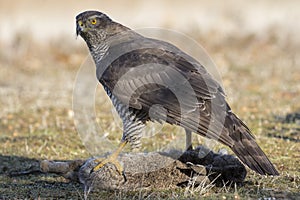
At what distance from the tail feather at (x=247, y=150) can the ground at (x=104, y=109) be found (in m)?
0.25

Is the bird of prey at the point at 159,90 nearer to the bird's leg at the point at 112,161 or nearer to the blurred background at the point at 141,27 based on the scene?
the bird's leg at the point at 112,161

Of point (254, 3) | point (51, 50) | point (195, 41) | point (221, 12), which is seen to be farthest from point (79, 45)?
point (254, 3)

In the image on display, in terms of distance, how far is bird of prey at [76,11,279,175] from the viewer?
5.47 meters

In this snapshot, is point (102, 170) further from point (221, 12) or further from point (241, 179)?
point (221, 12)

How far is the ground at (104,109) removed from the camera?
5.79m

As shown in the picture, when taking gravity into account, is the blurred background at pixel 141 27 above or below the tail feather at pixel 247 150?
below

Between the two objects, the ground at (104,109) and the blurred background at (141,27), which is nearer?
the ground at (104,109)

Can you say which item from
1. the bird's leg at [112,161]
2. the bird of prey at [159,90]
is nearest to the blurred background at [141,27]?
the bird of prey at [159,90]

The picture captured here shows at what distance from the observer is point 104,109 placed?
1085cm

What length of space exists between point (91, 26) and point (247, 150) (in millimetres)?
2387

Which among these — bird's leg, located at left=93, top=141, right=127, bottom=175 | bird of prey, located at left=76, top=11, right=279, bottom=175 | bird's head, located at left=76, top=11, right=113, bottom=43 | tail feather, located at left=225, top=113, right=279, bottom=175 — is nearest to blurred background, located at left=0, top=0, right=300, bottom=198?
tail feather, located at left=225, top=113, right=279, bottom=175

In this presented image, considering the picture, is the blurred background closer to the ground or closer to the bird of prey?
the ground

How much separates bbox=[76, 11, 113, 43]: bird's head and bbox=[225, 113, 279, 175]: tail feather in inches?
74.7

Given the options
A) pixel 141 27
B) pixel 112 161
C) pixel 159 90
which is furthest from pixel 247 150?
pixel 141 27
